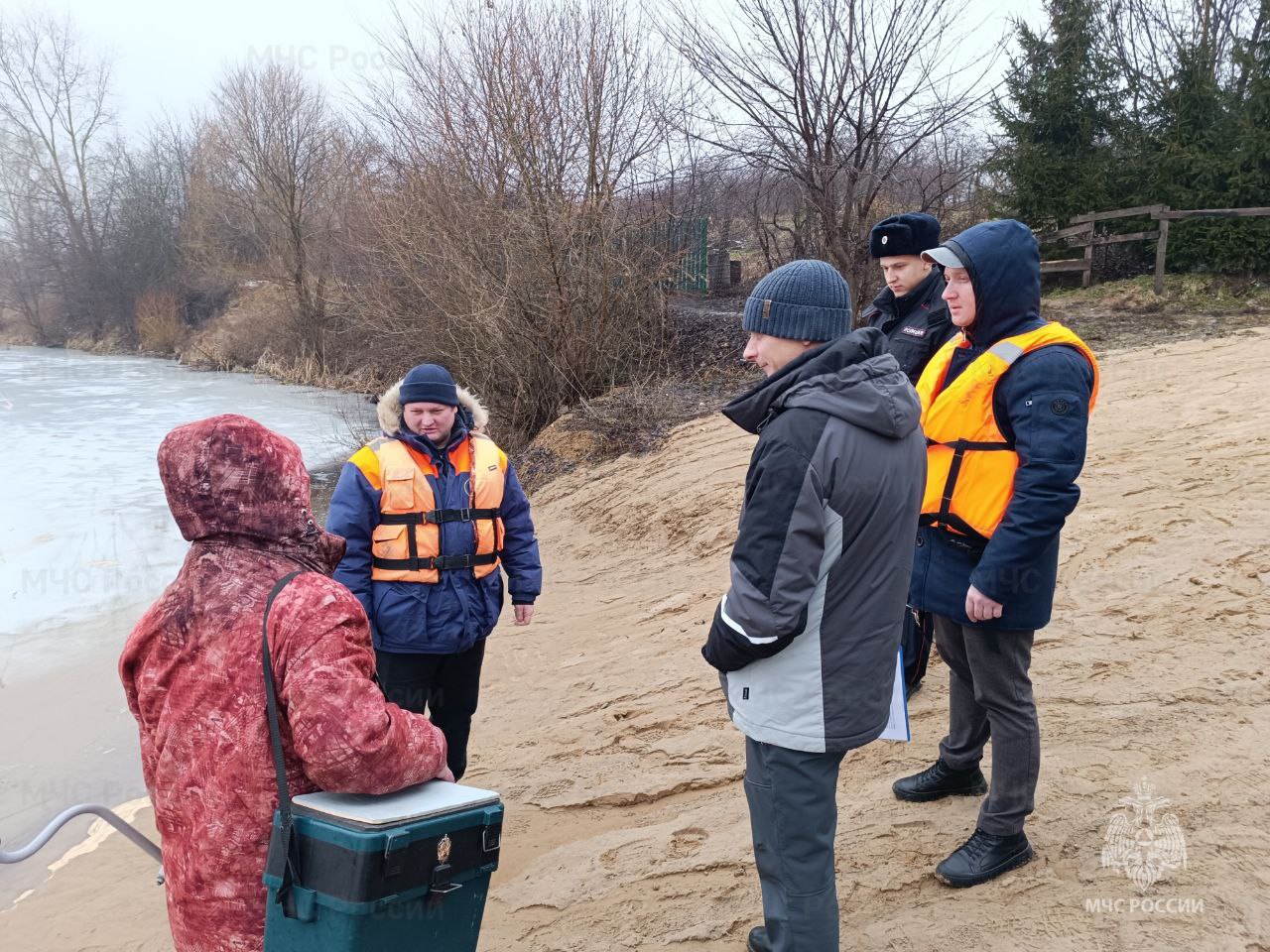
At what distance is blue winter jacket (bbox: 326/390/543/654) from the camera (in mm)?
3520

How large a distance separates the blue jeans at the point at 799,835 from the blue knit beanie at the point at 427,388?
1824mm

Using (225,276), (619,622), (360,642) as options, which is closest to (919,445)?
(360,642)

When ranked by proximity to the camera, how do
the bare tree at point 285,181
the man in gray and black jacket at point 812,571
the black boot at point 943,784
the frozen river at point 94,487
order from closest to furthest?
the man in gray and black jacket at point 812,571 < the black boot at point 943,784 < the frozen river at point 94,487 < the bare tree at point 285,181

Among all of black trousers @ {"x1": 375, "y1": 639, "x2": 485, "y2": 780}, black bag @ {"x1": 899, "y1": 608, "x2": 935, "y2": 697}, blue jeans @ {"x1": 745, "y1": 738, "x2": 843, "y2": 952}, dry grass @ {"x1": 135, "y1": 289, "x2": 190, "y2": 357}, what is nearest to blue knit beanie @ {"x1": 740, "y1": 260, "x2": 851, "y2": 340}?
blue jeans @ {"x1": 745, "y1": 738, "x2": 843, "y2": 952}

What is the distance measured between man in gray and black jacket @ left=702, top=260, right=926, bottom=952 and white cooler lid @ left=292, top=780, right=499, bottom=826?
2.27 feet

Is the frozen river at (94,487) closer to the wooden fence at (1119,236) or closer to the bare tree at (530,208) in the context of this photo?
the bare tree at (530,208)

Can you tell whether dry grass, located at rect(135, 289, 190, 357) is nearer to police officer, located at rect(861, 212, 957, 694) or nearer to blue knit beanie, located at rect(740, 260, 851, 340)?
police officer, located at rect(861, 212, 957, 694)

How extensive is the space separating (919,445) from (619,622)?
471 centimetres

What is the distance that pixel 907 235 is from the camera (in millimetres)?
4223

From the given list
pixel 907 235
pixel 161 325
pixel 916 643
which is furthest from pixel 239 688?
pixel 161 325

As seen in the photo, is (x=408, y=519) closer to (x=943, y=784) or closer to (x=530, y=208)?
(x=943, y=784)

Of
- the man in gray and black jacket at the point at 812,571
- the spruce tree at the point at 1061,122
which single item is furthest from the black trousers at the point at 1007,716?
the spruce tree at the point at 1061,122

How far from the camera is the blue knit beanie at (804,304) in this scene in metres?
2.41

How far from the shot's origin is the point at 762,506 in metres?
2.25
